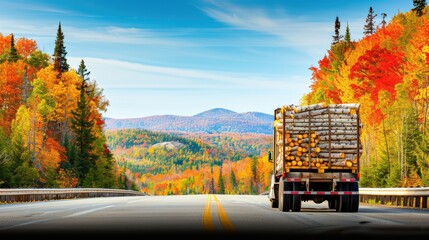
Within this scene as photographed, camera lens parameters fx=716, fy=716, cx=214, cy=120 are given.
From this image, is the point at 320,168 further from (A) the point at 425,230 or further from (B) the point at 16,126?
(B) the point at 16,126

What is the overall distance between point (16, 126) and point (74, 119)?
2381cm

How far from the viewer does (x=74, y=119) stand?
100 meters

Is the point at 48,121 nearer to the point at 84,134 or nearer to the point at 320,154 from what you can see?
the point at 84,134

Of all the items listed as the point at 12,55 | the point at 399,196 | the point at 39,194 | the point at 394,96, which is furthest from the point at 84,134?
the point at 399,196

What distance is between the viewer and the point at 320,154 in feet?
67.1

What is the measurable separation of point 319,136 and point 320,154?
517 mm

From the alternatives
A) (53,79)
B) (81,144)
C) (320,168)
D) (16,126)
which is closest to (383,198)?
(320,168)

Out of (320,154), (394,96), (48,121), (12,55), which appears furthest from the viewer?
(12,55)

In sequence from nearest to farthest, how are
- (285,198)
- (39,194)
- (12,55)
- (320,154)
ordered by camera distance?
(285,198), (320,154), (39,194), (12,55)

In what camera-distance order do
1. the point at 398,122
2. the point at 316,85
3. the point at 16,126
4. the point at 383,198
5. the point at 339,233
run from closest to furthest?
the point at 339,233 < the point at 383,198 < the point at 398,122 < the point at 16,126 < the point at 316,85

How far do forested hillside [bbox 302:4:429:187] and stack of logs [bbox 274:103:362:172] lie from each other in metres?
13.5

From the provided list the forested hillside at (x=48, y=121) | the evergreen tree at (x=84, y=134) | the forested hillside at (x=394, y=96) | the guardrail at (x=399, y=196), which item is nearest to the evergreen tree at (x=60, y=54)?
the forested hillside at (x=48, y=121)

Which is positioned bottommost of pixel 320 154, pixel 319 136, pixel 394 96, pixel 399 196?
pixel 399 196

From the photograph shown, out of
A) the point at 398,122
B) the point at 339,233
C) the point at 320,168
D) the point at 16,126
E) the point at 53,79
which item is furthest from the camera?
the point at 53,79
